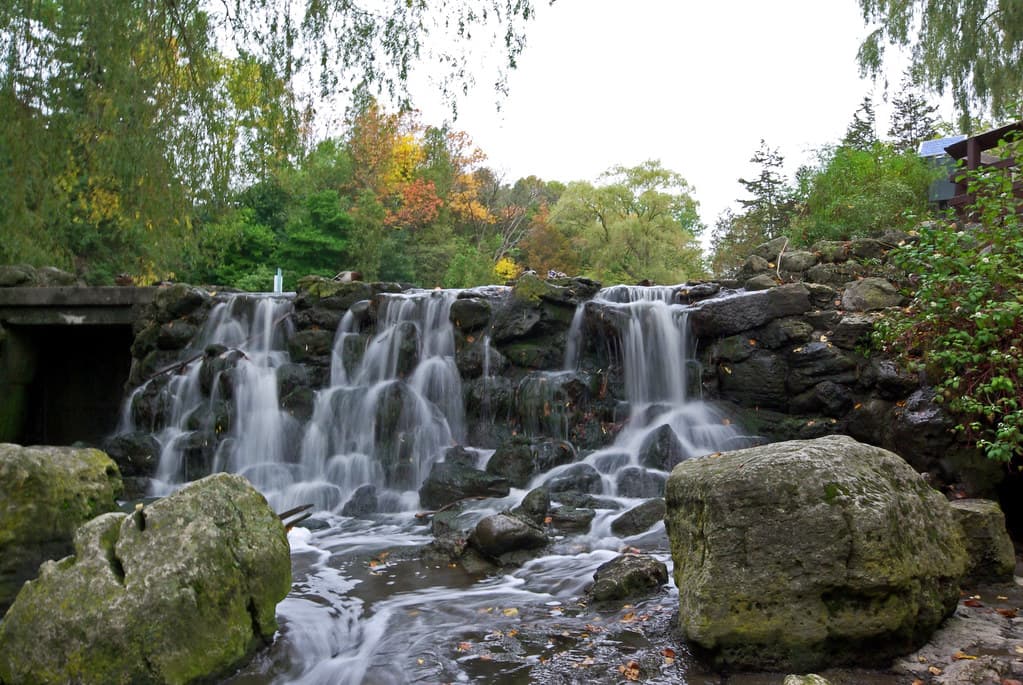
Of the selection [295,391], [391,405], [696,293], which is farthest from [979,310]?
[295,391]

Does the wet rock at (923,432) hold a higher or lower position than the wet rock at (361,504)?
higher

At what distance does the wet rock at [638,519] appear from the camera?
7203 millimetres

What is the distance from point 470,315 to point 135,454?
5.13m

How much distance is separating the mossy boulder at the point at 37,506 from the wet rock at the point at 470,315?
6.82 metres

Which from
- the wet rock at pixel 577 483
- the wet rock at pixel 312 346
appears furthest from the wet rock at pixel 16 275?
the wet rock at pixel 577 483

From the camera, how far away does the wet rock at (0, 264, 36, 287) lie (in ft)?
46.5

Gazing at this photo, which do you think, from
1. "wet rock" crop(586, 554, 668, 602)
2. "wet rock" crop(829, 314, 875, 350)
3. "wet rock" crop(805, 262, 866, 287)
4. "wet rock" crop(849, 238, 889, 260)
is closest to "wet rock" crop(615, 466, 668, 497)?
"wet rock" crop(829, 314, 875, 350)

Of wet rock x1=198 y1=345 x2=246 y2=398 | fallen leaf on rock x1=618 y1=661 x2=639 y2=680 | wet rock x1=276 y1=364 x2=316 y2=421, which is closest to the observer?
fallen leaf on rock x1=618 y1=661 x2=639 y2=680

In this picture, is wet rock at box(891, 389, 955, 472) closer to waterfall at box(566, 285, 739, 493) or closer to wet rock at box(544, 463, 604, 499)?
waterfall at box(566, 285, 739, 493)

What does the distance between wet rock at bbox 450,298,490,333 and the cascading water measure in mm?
267

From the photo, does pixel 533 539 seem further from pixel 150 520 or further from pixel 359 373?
pixel 359 373

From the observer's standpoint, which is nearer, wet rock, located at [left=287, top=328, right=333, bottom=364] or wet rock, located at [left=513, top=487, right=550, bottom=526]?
wet rock, located at [left=513, top=487, right=550, bottom=526]

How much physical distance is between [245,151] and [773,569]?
674 cm

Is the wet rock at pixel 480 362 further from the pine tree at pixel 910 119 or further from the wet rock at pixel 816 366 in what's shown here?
the pine tree at pixel 910 119
